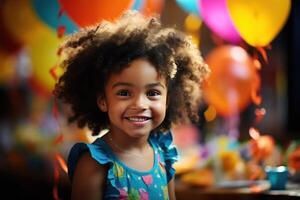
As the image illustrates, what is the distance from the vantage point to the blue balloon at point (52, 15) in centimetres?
141

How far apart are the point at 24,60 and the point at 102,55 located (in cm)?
168

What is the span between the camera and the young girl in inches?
41.5

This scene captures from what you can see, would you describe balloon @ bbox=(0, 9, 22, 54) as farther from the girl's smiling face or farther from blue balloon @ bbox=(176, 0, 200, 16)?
the girl's smiling face

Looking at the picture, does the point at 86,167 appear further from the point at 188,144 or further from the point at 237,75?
the point at 188,144

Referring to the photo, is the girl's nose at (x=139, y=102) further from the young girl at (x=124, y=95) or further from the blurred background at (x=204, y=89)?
the blurred background at (x=204, y=89)

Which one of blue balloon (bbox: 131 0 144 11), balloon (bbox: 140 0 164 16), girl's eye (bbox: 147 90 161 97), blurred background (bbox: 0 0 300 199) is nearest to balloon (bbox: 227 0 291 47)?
blurred background (bbox: 0 0 300 199)

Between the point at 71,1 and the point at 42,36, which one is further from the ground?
the point at 42,36

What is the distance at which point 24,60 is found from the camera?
266cm

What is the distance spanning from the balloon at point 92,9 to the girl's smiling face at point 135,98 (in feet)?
0.67

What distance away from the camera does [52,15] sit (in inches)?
63.0

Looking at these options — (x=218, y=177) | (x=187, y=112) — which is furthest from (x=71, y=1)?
(x=218, y=177)

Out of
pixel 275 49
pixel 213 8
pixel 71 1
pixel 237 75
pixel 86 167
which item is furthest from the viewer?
pixel 275 49

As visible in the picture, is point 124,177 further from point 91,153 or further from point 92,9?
point 92,9

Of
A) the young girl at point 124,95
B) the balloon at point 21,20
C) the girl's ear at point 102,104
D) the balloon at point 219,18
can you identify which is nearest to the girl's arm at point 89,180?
the young girl at point 124,95
